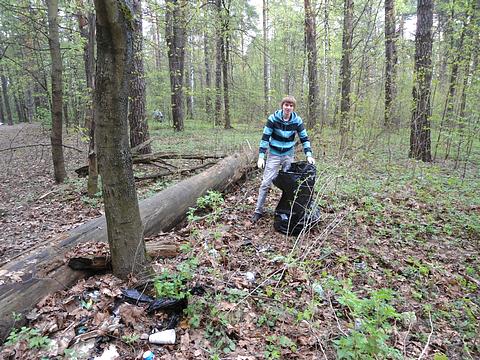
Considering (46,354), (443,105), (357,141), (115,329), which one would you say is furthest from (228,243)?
(443,105)

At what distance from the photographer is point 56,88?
7.02m

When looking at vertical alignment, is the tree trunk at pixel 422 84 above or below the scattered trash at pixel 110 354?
above

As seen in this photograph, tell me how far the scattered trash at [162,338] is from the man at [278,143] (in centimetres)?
291

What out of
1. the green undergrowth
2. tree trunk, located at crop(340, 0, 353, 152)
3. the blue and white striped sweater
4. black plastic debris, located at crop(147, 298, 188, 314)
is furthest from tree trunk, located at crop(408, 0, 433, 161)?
black plastic debris, located at crop(147, 298, 188, 314)

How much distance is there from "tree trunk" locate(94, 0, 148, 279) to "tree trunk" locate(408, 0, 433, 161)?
26.9 ft

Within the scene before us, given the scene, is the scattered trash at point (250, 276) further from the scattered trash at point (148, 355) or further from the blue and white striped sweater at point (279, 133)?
the blue and white striped sweater at point (279, 133)

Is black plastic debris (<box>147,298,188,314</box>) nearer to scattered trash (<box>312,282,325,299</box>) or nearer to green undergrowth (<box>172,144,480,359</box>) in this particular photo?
green undergrowth (<box>172,144,480,359</box>)

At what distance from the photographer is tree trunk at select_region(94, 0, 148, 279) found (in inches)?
93.9

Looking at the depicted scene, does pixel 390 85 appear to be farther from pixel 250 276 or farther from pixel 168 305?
pixel 168 305

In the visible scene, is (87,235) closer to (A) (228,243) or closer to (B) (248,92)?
(A) (228,243)

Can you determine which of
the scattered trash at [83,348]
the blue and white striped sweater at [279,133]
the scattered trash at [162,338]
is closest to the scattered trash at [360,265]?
the blue and white striped sweater at [279,133]

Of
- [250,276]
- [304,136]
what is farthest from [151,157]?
[250,276]

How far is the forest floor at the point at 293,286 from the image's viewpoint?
97.8 inches

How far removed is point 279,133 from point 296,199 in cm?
118
